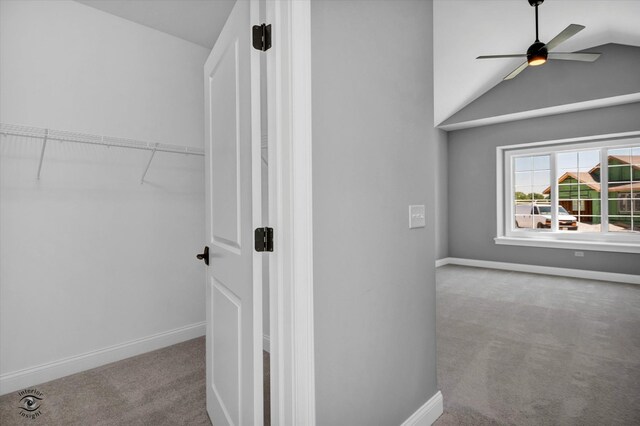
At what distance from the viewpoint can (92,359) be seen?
2320mm

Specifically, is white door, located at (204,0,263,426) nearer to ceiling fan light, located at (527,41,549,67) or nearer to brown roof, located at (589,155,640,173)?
ceiling fan light, located at (527,41,549,67)

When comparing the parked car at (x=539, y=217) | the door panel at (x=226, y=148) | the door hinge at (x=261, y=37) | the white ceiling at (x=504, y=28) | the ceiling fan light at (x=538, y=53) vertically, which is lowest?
the parked car at (x=539, y=217)

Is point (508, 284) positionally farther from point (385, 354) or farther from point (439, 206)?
point (385, 354)

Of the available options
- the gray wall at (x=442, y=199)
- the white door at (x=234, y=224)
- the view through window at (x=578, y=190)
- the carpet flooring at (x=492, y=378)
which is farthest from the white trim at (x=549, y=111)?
the white door at (x=234, y=224)

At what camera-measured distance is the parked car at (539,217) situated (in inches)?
211

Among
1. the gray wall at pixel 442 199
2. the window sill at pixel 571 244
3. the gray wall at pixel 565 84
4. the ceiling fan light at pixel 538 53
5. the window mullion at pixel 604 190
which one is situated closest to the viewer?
the ceiling fan light at pixel 538 53

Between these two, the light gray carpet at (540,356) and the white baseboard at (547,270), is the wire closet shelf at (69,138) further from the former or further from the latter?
the white baseboard at (547,270)

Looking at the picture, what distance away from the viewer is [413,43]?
1589mm

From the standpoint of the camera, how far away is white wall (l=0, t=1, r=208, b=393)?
207 centimetres

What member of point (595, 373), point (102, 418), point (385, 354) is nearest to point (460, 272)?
point (595, 373)

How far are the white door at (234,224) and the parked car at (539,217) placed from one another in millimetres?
5760

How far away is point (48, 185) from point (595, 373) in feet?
12.6

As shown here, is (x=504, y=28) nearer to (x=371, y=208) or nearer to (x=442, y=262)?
(x=371, y=208)

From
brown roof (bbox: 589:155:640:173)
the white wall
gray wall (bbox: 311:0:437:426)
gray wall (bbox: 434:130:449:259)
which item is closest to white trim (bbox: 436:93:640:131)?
gray wall (bbox: 434:130:449:259)
